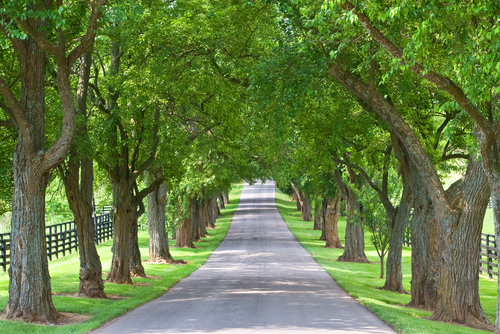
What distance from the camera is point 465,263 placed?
11523 mm

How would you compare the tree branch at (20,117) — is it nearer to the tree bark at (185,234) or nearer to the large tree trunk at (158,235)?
the large tree trunk at (158,235)

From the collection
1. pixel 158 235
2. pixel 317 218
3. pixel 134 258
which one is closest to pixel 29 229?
pixel 134 258

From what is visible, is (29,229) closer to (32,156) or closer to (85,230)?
(32,156)

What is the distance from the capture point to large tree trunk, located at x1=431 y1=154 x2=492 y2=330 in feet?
37.2

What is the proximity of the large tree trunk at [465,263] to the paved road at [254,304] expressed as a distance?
1853mm

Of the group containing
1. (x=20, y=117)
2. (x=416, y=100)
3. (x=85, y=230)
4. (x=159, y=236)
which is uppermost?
(x=416, y=100)

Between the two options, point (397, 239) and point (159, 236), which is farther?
point (159, 236)

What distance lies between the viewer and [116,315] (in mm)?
11469

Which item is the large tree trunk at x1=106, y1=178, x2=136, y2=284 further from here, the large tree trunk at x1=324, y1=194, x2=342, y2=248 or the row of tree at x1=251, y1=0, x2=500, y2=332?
the large tree trunk at x1=324, y1=194, x2=342, y2=248

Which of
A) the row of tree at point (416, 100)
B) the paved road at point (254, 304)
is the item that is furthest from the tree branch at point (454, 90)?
the paved road at point (254, 304)

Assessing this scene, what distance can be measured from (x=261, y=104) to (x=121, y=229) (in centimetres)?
742

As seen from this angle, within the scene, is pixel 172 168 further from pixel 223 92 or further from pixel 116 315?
Answer: pixel 116 315

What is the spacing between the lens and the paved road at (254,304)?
32.8ft

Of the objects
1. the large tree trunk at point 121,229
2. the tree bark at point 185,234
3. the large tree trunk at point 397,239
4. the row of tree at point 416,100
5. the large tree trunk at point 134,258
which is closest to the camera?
the row of tree at point 416,100
